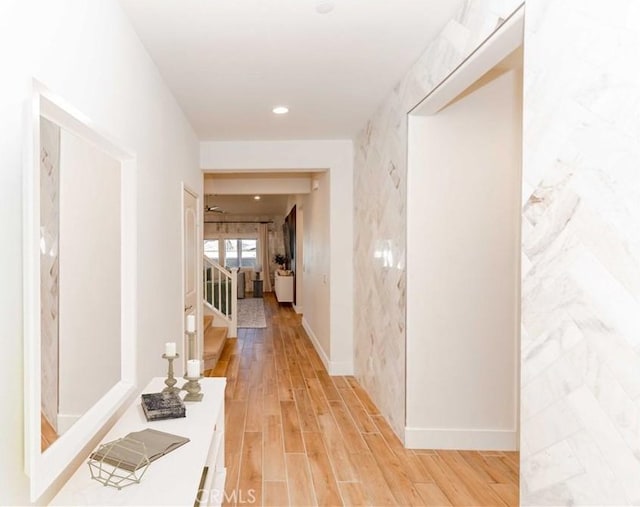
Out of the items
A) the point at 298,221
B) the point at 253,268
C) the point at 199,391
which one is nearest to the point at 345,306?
the point at 199,391

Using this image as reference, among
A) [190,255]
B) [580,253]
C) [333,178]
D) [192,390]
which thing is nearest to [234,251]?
[333,178]

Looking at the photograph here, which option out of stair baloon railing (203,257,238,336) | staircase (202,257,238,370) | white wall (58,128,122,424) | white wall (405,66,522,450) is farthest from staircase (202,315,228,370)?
white wall (58,128,122,424)

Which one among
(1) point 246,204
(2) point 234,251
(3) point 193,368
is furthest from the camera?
(2) point 234,251

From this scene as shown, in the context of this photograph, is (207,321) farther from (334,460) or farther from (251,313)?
(334,460)

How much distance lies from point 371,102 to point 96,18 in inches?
83.2

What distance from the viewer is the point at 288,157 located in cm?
436

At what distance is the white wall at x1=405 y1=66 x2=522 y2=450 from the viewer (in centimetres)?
272

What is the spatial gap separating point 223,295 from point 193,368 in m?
4.91

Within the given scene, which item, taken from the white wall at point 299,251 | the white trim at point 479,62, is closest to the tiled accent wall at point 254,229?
the white wall at point 299,251

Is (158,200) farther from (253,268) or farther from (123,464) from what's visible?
(253,268)

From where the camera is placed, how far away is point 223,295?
6621 millimetres

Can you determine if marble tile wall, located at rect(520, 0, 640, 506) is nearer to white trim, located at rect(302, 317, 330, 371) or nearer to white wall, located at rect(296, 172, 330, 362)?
white wall, located at rect(296, 172, 330, 362)

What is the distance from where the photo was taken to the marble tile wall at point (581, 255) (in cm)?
100

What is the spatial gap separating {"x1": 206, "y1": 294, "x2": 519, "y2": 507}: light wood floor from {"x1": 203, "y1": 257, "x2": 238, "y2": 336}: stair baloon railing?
2.43 meters
